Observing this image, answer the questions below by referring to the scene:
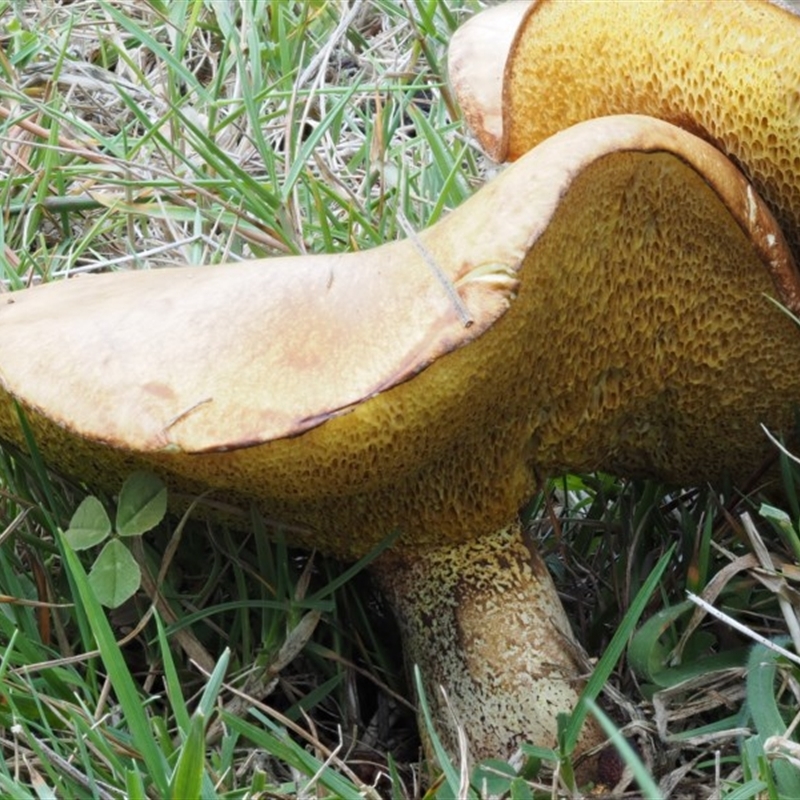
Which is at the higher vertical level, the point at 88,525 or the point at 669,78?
the point at 669,78

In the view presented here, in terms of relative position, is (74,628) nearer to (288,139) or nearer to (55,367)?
(55,367)

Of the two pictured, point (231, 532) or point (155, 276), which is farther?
point (231, 532)

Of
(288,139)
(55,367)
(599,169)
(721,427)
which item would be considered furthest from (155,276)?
(288,139)

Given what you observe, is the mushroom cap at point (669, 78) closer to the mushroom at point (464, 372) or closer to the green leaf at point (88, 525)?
the mushroom at point (464, 372)

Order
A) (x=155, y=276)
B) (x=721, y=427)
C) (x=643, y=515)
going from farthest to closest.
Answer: (x=643, y=515)
(x=721, y=427)
(x=155, y=276)

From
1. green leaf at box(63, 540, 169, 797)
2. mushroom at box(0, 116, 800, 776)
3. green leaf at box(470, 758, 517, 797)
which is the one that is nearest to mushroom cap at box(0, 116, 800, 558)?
mushroom at box(0, 116, 800, 776)

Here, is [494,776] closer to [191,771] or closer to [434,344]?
[191,771]

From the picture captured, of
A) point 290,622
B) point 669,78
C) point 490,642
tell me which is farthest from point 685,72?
point 290,622
